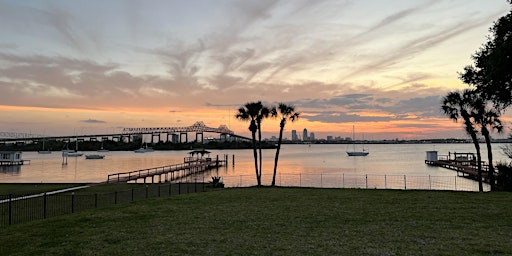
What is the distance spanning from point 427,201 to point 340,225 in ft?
25.4

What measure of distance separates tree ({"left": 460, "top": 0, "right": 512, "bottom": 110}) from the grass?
5437mm

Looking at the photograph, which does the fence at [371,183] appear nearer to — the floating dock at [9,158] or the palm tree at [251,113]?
the palm tree at [251,113]

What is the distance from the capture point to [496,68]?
1595cm

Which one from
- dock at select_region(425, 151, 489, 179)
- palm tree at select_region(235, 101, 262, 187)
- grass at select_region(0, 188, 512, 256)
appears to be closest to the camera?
grass at select_region(0, 188, 512, 256)

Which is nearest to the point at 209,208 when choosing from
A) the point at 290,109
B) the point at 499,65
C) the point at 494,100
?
the point at 499,65

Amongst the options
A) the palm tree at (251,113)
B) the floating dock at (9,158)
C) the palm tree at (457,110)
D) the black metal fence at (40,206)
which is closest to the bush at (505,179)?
the palm tree at (457,110)

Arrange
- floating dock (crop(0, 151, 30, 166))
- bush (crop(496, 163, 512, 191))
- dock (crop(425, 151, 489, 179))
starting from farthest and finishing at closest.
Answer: floating dock (crop(0, 151, 30, 166)), dock (crop(425, 151, 489, 179)), bush (crop(496, 163, 512, 191))

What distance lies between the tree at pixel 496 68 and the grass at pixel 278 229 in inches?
214

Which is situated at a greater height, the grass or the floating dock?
the grass

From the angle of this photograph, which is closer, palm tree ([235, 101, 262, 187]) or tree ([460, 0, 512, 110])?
tree ([460, 0, 512, 110])

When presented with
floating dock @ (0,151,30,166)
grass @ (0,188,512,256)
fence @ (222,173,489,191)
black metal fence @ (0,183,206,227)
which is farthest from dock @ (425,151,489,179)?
floating dock @ (0,151,30,166)

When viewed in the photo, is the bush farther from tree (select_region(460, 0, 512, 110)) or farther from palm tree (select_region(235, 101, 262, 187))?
palm tree (select_region(235, 101, 262, 187))

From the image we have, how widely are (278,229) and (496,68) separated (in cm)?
1228

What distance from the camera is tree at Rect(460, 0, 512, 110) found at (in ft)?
51.4
